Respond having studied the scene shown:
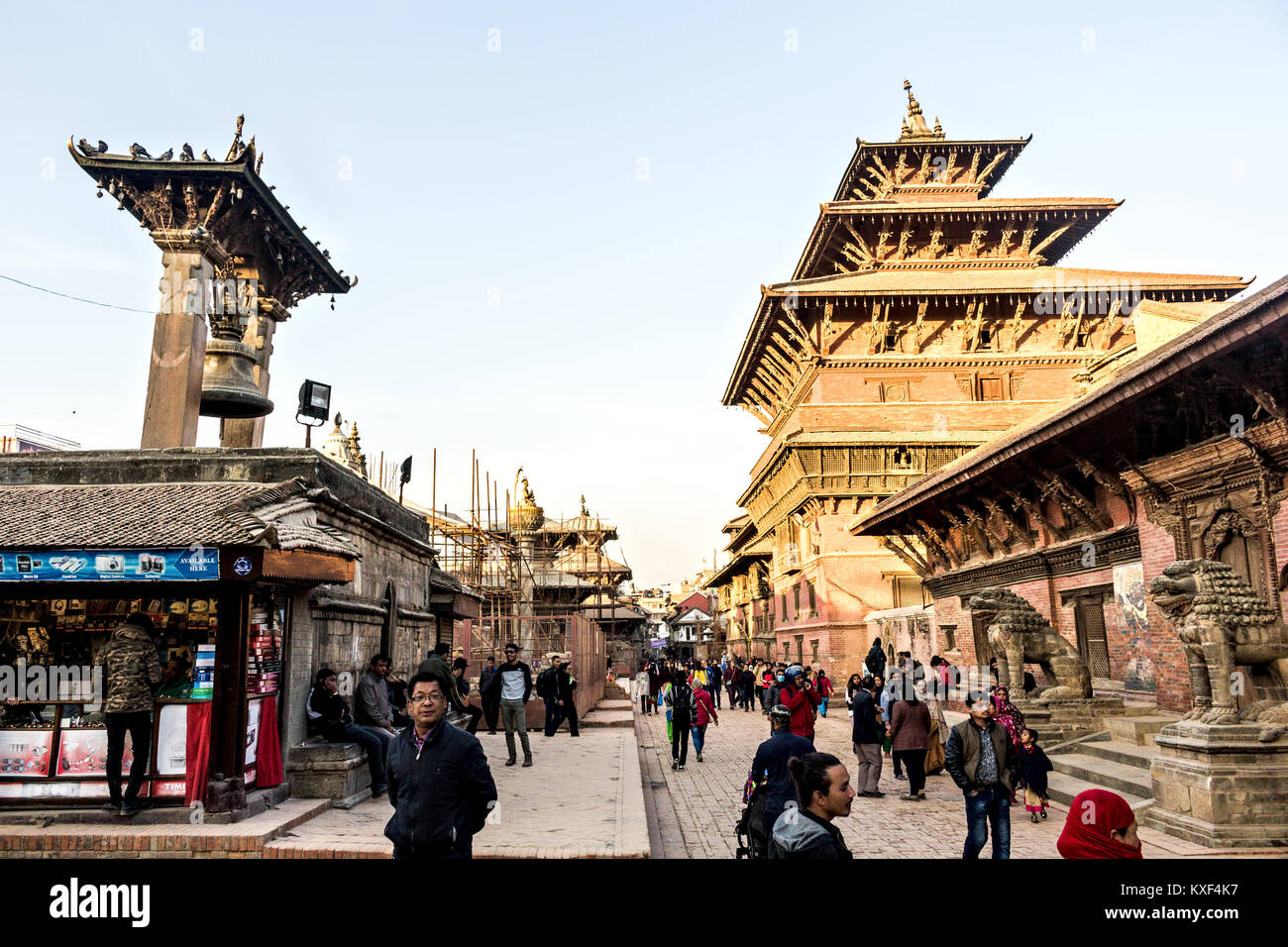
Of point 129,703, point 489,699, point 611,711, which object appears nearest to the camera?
point 129,703

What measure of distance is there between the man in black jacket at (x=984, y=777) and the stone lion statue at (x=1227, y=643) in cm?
312

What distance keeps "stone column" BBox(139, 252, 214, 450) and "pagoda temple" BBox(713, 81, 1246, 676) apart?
21.7 meters

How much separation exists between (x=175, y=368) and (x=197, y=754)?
18.4 ft

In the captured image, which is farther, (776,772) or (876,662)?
(876,662)

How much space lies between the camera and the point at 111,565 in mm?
7836

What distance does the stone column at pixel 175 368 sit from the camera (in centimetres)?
1113

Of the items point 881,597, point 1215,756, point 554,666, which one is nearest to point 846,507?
point 881,597

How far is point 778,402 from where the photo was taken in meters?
39.2

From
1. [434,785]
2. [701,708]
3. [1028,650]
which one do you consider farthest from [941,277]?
[434,785]

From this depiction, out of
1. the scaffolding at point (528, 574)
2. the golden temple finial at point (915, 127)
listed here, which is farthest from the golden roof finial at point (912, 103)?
the scaffolding at point (528, 574)

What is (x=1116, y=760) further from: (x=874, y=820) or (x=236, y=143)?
(x=236, y=143)

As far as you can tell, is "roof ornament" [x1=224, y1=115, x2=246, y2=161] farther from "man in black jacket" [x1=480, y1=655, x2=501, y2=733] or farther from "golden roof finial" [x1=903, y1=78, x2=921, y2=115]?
"golden roof finial" [x1=903, y1=78, x2=921, y2=115]

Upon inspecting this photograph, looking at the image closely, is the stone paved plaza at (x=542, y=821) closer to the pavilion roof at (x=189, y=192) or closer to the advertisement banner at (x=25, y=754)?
the advertisement banner at (x=25, y=754)
